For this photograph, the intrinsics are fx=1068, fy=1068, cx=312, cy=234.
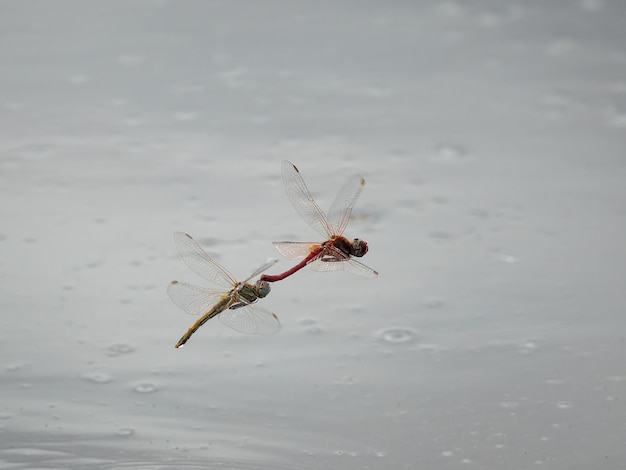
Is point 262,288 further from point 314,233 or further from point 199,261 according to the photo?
point 314,233

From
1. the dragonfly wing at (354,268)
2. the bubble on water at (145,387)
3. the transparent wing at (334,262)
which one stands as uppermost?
Answer: the dragonfly wing at (354,268)

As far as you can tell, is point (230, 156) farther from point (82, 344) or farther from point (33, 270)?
point (82, 344)

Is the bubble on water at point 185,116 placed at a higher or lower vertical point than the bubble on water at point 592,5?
lower

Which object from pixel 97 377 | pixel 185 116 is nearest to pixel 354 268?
pixel 97 377

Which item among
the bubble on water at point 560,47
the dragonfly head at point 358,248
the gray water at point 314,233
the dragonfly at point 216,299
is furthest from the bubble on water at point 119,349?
the bubble on water at point 560,47

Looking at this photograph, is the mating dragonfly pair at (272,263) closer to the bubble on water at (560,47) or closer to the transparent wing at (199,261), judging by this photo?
the transparent wing at (199,261)

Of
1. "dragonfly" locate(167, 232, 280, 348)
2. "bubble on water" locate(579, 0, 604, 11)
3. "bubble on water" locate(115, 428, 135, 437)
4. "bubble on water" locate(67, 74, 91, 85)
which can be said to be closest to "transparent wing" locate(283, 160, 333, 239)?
"dragonfly" locate(167, 232, 280, 348)

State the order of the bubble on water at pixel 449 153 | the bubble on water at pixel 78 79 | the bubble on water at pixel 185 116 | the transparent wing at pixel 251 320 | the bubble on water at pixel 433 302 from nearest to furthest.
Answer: the transparent wing at pixel 251 320
the bubble on water at pixel 433 302
the bubble on water at pixel 449 153
the bubble on water at pixel 185 116
the bubble on water at pixel 78 79

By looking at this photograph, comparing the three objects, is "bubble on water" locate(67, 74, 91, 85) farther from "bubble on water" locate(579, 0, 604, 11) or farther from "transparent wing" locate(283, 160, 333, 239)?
"transparent wing" locate(283, 160, 333, 239)
